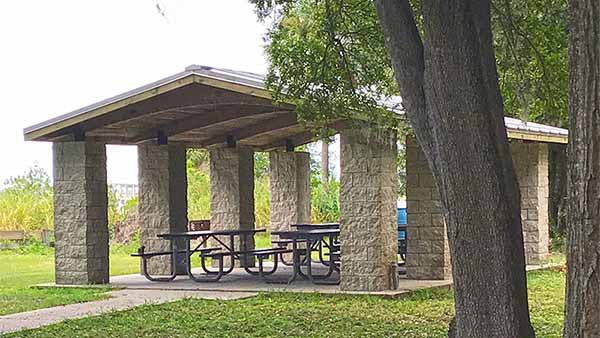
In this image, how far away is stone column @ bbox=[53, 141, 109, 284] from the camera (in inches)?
545

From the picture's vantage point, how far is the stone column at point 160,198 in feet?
50.2

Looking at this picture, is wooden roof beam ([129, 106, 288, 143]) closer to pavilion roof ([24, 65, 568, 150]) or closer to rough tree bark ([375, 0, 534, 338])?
pavilion roof ([24, 65, 568, 150])

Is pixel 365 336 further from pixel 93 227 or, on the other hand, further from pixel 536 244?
pixel 536 244

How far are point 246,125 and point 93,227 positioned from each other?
10.4 feet

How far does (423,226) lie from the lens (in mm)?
13859

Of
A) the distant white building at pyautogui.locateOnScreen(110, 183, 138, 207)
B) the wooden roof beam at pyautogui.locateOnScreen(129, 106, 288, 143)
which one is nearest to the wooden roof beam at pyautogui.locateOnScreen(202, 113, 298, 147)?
the wooden roof beam at pyautogui.locateOnScreen(129, 106, 288, 143)

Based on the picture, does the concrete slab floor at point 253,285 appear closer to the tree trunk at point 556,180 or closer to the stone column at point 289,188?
the stone column at point 289,188

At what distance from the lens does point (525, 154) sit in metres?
16.3

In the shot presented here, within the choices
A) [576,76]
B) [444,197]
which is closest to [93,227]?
[444,197]

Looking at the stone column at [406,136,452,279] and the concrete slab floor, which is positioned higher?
the stone column at [406,136,452,279]

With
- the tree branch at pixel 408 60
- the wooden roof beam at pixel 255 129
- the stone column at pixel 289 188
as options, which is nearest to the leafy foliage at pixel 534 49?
the tree branch at pixel 408 60

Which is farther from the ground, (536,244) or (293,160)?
(293,160)

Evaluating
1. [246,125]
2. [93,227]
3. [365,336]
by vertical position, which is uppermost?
[246,125]

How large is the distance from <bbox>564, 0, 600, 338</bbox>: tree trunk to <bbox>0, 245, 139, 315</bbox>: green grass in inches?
337
